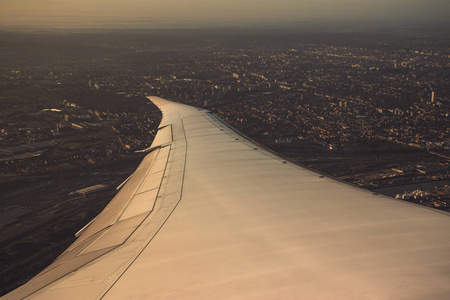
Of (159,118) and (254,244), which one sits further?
(159,118)

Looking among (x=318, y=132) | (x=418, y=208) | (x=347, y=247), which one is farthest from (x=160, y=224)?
(x=318, y=132)

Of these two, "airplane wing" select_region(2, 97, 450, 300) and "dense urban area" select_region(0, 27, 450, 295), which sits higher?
"airplane wing" select_region(2, 97, 450, 300)

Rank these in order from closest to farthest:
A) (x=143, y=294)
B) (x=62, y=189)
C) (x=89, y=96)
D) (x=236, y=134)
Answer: (x=143, y=294) → (x=236, y=134) → (x=62, y=189) → (x=89, y=96)

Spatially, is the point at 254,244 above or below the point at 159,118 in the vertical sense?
above

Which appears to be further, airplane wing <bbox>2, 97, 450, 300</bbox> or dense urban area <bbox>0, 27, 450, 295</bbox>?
dense urban area <bbox>0, 27, 450, 295</bbox>

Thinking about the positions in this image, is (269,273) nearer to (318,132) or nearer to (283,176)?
(283,176)

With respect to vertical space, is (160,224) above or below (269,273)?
below
